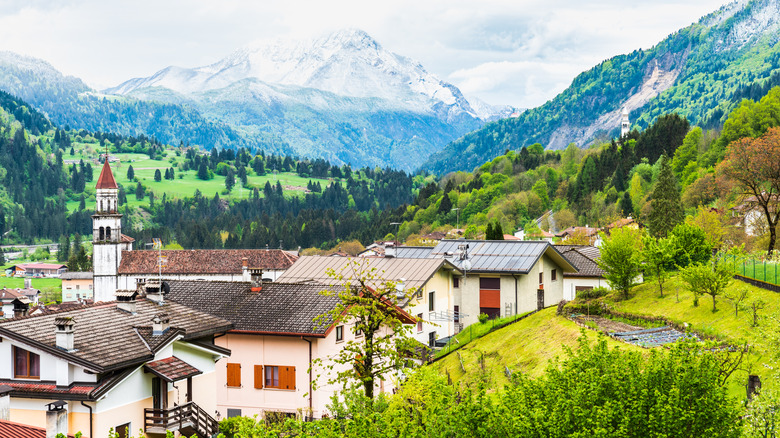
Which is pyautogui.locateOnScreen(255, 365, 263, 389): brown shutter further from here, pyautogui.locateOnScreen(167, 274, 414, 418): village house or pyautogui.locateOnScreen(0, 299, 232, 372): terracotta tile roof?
pyautogui.locateOnScreen(0, 299, 232, 372): terracotta tile roof

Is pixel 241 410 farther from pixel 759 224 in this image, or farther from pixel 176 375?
pixel 759 224

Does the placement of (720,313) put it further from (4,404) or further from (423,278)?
(4,404)

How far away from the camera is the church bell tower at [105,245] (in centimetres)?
12012

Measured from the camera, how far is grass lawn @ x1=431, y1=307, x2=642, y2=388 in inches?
1483

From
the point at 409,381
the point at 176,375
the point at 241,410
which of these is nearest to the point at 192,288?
the point at 241,410

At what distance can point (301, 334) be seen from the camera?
108ft

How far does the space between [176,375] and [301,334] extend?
25.9 ft

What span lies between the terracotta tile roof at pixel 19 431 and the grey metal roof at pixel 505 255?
1493 inches

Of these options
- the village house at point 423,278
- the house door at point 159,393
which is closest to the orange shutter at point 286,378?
the house door at point 159,393

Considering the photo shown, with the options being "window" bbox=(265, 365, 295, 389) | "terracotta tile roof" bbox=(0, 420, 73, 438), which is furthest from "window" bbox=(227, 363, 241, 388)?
"terracotta tile roof" bbox=(0, 420, 73, 438)

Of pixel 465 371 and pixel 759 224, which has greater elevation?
pixel 759 224

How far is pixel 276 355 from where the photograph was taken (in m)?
34.2

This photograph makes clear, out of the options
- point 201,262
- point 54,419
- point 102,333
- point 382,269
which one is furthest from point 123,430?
point 201,262

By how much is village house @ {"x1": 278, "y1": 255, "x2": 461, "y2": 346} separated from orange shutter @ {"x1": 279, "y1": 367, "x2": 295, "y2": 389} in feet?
46.5
